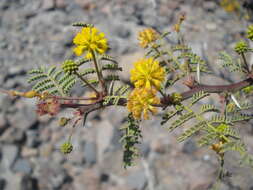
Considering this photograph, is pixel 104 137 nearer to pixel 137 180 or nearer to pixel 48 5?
pixel 137 180

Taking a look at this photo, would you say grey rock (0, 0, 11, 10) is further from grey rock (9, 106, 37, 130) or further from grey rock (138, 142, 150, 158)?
grey rock (138, 142, 150, 158)

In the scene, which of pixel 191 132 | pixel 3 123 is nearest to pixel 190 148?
pixel 3 123

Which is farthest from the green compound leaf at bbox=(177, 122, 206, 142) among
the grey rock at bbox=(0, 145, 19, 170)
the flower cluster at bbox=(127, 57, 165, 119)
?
the grey rock at bbox=(0, 145, 19, 170)

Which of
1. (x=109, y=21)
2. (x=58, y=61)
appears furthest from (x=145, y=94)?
(x=109, y=21)

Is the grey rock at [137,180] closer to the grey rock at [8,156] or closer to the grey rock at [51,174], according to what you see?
the grey rock at [51,174]

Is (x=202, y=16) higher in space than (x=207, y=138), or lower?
higher

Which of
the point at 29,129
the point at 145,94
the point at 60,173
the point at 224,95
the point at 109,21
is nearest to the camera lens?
the point at 145,94

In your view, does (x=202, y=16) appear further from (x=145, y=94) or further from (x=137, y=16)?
(x=145, y=94)

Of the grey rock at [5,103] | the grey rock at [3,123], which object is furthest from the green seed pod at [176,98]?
the grey rock at [5,103]
